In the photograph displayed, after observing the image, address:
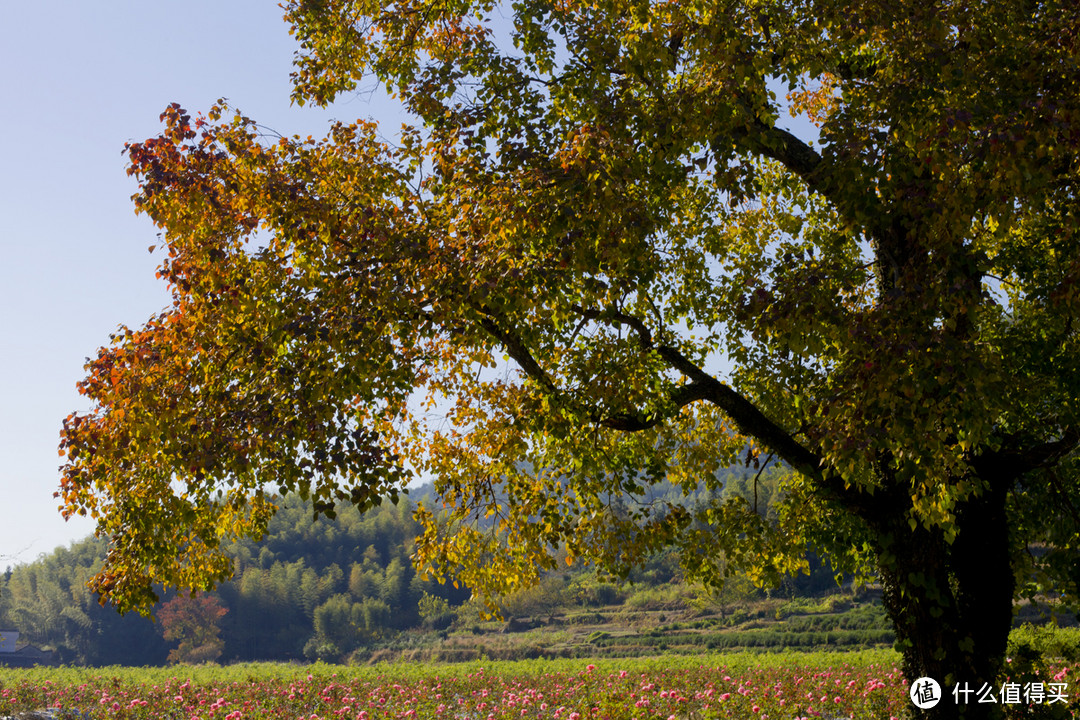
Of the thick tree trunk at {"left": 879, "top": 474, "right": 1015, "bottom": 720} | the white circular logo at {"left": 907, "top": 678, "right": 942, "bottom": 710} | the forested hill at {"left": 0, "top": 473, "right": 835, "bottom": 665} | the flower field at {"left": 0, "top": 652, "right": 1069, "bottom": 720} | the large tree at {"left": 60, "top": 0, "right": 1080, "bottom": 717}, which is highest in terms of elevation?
the large tree at {"left": 60, "top": 0, "right": 1080, "bottom": 717}

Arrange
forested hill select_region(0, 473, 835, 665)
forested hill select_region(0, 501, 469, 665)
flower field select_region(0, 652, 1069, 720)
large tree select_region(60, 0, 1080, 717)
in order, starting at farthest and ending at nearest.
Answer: forested hill select_region(0, 501, 469, 665) < forested hill select_region(0, 473, 835, 665) < flower field select_region(0, 652, 1069, 720) < large tree select_region(60, 0, 1080, 717)

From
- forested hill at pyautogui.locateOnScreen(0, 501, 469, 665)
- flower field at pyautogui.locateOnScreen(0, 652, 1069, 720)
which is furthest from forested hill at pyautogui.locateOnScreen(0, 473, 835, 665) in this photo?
flower field at pyautogui.locateOnScreen(0, 652, 1069, 720)

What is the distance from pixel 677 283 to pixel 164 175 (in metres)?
4.63

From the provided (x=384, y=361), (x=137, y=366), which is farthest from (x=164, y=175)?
(x=384, y=361)

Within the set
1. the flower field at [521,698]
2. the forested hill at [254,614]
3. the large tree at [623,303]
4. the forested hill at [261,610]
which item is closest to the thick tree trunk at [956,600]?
the large tree at [623,303]

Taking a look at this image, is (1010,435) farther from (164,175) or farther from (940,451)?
(164,175)

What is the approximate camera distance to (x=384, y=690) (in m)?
15.3

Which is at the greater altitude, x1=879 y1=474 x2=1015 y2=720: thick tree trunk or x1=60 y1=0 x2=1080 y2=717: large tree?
x1=60 y1=0 x2=1080 y2=717: large tree

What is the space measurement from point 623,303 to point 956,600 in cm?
386

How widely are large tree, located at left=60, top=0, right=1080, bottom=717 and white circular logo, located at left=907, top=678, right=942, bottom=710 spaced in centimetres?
9

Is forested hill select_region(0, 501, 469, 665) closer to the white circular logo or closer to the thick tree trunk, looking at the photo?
the thick tree trunk

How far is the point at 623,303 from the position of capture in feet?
21.3

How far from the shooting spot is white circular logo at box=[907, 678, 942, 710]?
5941 mm

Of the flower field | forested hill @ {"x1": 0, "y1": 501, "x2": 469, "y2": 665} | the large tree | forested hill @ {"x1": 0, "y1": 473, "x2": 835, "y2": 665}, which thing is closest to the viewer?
the large tree
